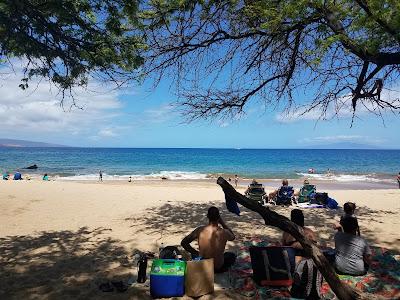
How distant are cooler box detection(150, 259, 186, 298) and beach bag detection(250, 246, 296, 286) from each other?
108 centimetres

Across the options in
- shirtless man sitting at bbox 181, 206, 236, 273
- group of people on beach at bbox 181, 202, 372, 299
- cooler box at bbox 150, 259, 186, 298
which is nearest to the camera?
cooler box at bbox 150, 259, 186, 298

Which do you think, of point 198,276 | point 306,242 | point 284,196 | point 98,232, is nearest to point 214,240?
point 198,276

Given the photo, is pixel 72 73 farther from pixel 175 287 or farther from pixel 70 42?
pixel 175 287

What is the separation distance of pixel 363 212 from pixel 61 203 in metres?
10.8

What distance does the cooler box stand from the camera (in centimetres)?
479

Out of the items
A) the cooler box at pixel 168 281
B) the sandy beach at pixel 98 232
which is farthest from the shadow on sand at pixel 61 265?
the cooler box at pixel 168 281

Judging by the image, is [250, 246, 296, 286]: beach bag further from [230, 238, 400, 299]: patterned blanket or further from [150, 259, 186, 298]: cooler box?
[150, 259, 186, 298]: cooler box

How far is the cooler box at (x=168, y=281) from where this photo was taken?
4.79 meters

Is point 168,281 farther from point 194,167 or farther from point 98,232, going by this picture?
point 194,167

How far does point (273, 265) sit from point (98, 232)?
17.8ft

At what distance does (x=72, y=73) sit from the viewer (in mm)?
6957

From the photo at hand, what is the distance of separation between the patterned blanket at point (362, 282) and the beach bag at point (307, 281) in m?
0.16

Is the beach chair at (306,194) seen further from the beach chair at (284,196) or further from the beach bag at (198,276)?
the beach bag at (198,276)

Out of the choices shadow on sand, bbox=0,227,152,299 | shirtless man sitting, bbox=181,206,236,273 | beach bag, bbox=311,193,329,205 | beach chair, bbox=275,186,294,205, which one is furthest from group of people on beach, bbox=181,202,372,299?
beach chair, bbox=275,186,294,205
